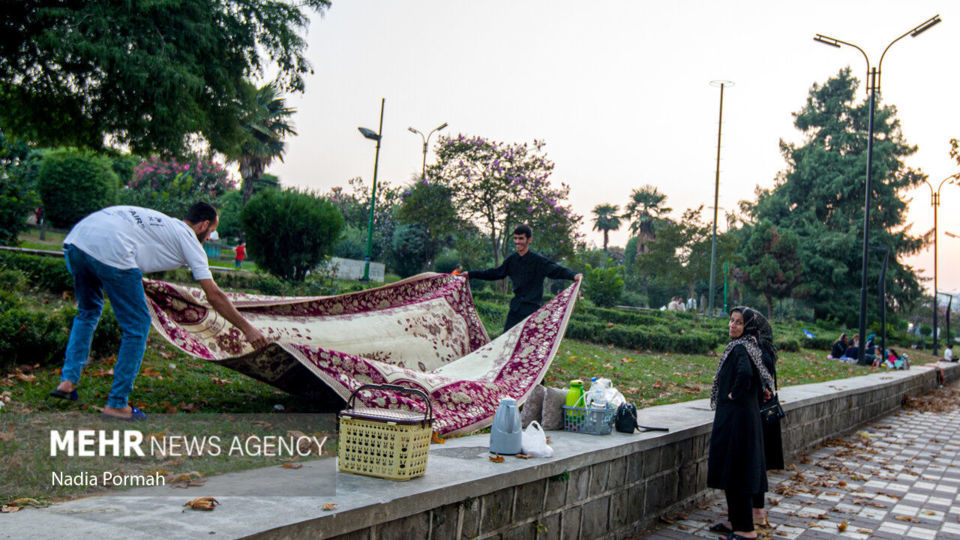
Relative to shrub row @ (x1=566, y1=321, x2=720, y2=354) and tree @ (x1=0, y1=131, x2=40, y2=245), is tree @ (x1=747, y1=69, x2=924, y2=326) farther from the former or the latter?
tree @ (x1=0, y1=131, x2=40, y2=245)

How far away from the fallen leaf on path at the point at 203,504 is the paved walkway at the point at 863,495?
338 cm

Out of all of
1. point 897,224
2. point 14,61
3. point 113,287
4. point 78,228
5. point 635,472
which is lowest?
point 635,472

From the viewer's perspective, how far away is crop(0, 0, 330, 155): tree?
425 inches

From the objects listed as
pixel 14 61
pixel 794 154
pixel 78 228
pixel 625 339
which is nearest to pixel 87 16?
pixel 14 61

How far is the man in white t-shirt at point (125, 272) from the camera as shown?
4.92 m

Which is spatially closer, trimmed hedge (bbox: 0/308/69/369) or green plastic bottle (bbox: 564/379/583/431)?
green plastic bottle (bbox: 564/379/583/431)

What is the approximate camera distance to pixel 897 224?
4691cm

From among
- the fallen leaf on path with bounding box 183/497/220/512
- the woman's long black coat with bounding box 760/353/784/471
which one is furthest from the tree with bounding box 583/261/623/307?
the fallen leaf on path with bounding box 183/497/220/512

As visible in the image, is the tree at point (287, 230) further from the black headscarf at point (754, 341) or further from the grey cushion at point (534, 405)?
the black headscarf at point (754, 341)

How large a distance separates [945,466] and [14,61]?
568 inches

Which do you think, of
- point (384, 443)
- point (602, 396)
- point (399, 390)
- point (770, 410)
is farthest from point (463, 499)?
point (770, 410)

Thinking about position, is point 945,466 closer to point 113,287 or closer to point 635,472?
point 635,472

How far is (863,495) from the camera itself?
6711mm

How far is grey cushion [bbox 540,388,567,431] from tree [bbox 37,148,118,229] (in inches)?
1145
